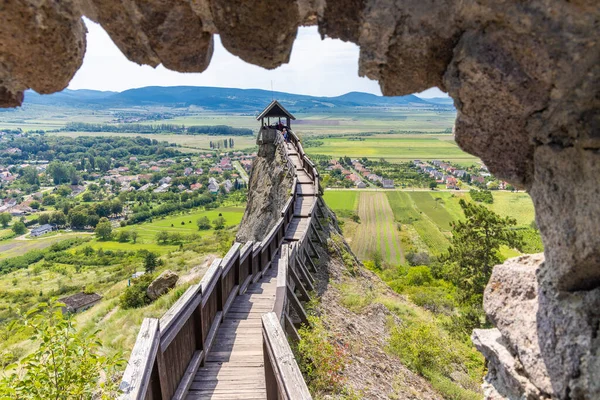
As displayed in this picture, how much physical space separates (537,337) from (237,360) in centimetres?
415

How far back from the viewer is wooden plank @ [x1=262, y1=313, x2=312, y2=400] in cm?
382

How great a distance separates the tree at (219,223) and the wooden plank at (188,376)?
255 feet

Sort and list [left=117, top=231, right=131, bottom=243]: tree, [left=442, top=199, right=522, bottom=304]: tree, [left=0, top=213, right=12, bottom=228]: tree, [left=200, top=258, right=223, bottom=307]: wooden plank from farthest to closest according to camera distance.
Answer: [left=0, top=213, right=12, bottom=228]: tree < [left=117, top=231, right=131, bottom=243]: tree < [left=442, top=199, right=522, bottom=304]: tree < [left=200, top=258, right=223, bottom=307]: wooden plank

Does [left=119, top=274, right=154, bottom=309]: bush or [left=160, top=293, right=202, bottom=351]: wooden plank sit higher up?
[left=160, top=293, right=202, bottom=351]: wooden plank

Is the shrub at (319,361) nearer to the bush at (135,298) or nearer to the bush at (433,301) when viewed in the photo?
the bush at (135,298)

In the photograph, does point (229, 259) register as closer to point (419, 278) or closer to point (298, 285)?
point (298, 285)

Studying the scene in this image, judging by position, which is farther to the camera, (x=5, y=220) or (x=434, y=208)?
(x=5, y=220)

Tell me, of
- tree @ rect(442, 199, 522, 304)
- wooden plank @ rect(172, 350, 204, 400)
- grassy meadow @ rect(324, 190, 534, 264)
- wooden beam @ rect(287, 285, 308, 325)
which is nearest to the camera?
wooden plank @ rect(172, 350, 204, 400)

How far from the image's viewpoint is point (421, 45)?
3.02 m

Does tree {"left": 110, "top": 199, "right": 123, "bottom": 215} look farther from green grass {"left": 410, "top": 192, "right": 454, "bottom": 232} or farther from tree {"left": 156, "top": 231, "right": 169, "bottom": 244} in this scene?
green grass {"left": 410, "top": 192, "right": 454, "bottom": 232}

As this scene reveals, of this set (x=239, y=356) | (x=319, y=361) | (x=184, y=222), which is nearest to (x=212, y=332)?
(x=239, y=356)

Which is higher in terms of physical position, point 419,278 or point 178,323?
point 178,323

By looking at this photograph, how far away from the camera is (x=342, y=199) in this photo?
339ft

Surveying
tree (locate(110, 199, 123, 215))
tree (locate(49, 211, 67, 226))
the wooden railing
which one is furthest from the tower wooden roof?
tree (locate(49, 211, 67, 226))
